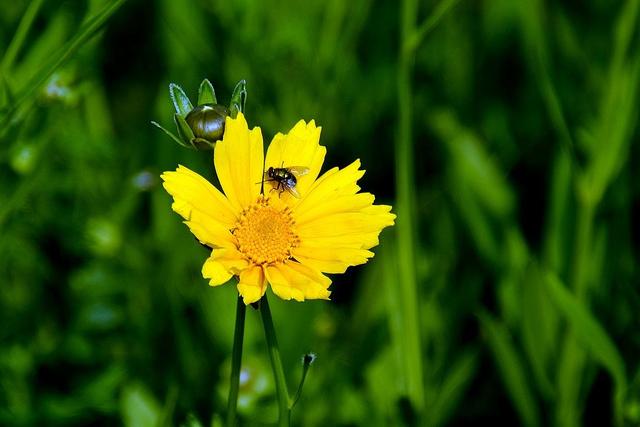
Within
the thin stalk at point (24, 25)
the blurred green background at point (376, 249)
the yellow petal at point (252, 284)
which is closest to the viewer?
the yellow petal at point (252, 284)

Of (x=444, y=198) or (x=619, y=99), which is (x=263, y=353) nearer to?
(x=444, y=198)

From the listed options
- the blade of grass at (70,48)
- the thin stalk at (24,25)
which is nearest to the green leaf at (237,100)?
the blade of grass at (70,48)

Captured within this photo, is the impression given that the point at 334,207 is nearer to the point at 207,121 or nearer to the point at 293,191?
the point at 293,191

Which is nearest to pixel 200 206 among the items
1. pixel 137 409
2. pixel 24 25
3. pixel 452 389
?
pixel 24 25

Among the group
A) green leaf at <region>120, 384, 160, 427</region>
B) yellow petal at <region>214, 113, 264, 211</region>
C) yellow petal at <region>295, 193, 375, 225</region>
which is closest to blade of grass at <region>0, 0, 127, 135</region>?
yellow petal at <region>214, 113, 264, 211</region>

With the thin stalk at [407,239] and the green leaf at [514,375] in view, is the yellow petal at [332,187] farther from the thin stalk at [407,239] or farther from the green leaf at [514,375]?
the green leaf at [514,375]

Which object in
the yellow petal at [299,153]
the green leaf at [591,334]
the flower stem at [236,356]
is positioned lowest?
the flower stem at [236,356]
